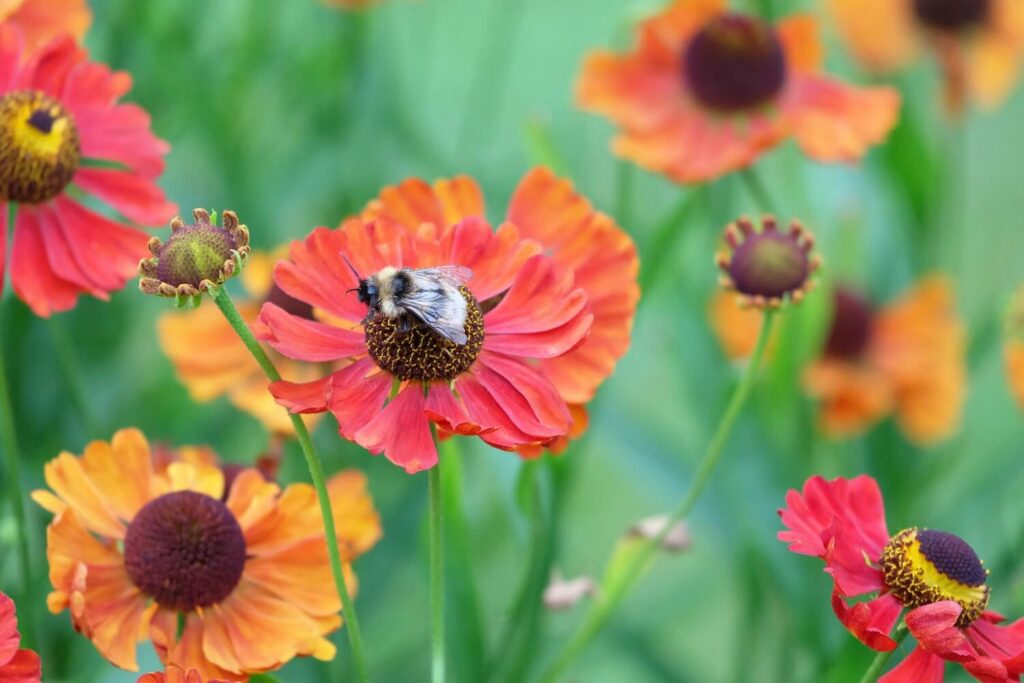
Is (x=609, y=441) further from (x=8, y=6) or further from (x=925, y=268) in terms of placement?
(x=8, y=6)

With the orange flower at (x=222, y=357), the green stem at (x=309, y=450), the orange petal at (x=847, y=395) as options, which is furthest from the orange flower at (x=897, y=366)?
the green stem at (x=309, y=450)

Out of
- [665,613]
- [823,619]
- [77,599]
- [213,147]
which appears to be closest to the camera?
[77,599]

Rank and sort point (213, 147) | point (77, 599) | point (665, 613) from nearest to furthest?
1. point (77, 599)
2. point (213, 147)
3. point (665, 613)

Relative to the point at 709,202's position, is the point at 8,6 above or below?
above

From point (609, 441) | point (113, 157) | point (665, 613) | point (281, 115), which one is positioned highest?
point (113, 157)

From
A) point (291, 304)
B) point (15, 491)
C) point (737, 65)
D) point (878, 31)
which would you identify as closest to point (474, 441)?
point (291, 304)

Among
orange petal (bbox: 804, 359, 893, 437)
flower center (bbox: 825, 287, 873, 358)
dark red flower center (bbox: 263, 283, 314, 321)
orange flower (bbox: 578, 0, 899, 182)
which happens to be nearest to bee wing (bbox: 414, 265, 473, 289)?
dark red flower center (bbox: 263, 283, 314, 321)

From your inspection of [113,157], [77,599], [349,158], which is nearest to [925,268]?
[349,158]
